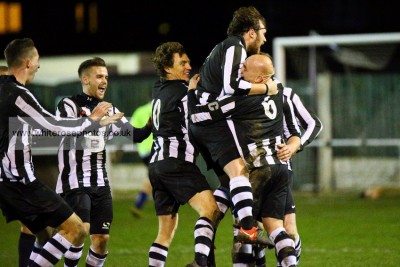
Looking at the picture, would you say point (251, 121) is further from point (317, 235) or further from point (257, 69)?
point (317, 235)

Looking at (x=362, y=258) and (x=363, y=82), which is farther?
(x=363, y=82)

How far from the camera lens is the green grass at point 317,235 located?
11015 millimetres

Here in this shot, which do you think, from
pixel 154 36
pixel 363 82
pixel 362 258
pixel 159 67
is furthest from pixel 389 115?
pixel 154 36

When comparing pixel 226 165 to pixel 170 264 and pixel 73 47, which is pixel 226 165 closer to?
pixel 170 264

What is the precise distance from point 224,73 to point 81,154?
1.77 m

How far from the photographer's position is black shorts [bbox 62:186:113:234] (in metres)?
9.21

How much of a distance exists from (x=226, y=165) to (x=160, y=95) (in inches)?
43.1

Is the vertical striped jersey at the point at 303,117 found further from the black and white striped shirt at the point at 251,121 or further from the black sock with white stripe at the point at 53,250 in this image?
the black sock with white stripe at the point at 53,250

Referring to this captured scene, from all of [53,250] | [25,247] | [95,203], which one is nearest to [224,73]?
[95,203]

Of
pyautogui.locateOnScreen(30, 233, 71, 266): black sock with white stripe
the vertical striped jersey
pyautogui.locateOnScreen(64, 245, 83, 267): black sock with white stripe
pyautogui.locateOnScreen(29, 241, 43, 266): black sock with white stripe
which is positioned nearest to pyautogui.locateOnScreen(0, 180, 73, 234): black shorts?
pyautogui.locateOnScreen(30, 233, 71, 266): black sock with white stripe

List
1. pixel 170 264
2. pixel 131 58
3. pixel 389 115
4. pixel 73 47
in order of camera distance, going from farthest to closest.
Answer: pixel 73 47 → pixel 131 58 → pixel 389 115 → pixel 170 264

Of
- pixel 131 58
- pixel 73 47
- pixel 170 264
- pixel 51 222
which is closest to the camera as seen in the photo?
pixel 51 222

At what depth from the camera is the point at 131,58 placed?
40.4 m

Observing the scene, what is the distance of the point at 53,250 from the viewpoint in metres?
8.52
